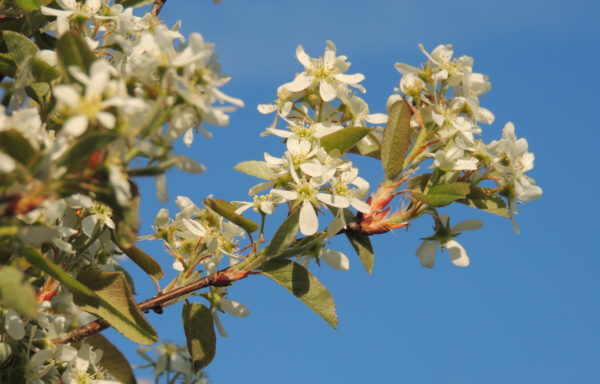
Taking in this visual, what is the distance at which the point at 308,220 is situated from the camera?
2025 mm

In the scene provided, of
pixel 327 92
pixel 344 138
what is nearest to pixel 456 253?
pixel 344 138

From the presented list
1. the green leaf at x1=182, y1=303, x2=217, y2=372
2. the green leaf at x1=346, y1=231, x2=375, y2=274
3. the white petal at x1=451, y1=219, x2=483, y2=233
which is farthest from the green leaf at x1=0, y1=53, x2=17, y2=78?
the white petal at x1=451, y1=219, x2=483, y2=233

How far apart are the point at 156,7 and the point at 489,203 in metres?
1.24

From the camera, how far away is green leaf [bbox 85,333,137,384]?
2.37m

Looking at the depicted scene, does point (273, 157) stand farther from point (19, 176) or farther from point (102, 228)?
point (19, 176)

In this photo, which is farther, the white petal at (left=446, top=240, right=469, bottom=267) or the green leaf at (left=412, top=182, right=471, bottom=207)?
the white petal at (left=446, top=240, right=469, bottom=267)

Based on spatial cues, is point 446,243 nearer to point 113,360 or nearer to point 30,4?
point 113,360

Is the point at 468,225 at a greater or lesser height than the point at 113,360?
greater

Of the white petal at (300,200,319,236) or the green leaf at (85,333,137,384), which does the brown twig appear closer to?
the white petal at (300,200,319,236)

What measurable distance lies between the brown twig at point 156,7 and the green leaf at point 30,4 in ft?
1.36

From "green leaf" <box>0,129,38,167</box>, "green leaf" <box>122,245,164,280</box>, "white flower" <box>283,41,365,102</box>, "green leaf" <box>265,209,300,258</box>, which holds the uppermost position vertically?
"white flower" <box>283,41,365,102</box>

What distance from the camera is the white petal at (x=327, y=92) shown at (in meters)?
2.21

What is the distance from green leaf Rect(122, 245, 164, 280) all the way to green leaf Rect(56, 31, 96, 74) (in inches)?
30.4

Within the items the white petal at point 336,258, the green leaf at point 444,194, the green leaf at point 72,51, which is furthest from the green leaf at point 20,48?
the green leaf at point 444,194
